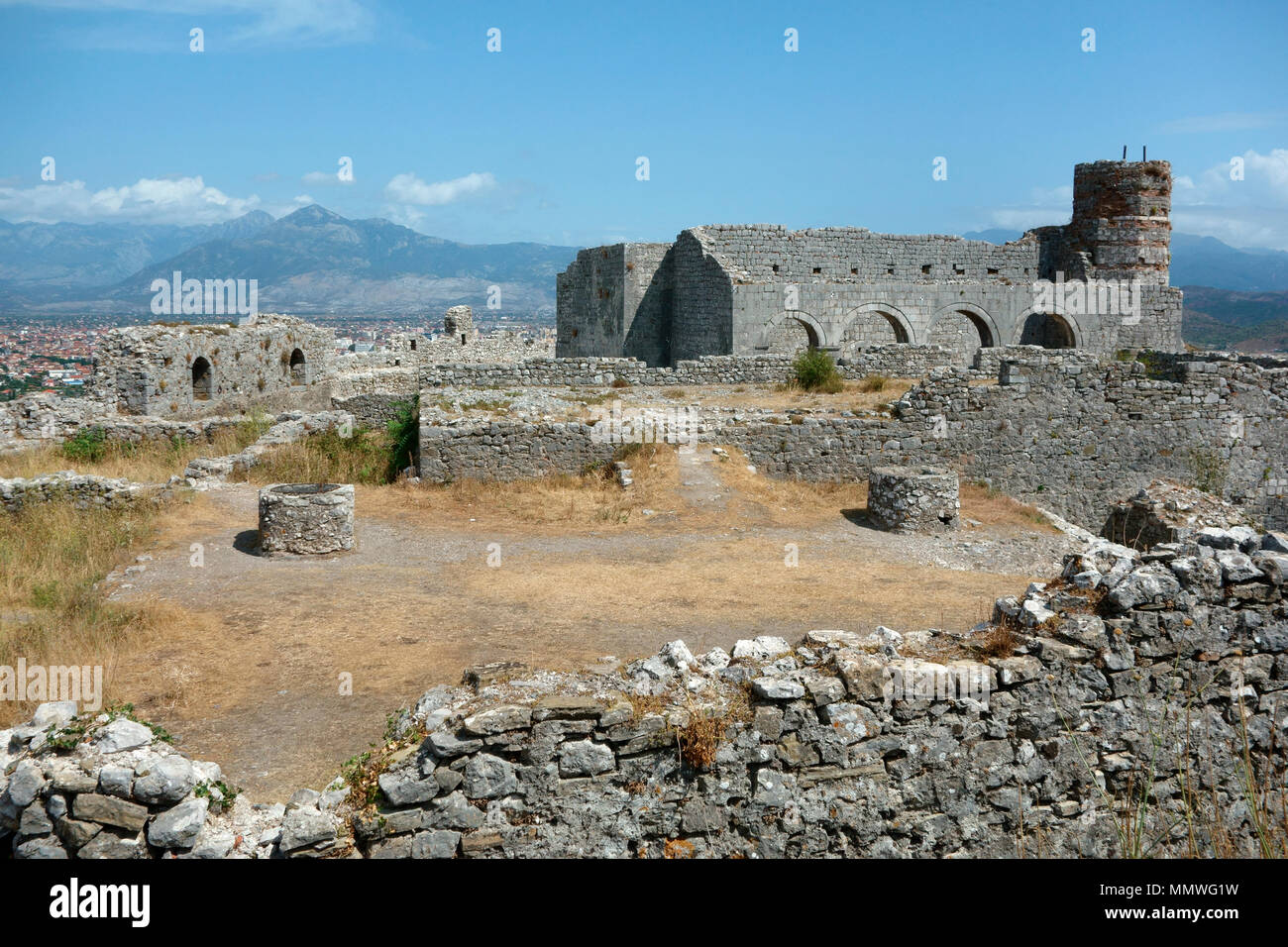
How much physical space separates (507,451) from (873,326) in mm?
14153

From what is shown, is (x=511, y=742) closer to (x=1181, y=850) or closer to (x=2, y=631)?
(x=1181, y=850)

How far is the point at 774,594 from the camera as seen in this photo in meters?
9.37

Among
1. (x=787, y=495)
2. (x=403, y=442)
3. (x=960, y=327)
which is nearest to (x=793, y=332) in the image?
(x=960, y=327)

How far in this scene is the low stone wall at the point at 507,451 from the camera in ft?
46.8

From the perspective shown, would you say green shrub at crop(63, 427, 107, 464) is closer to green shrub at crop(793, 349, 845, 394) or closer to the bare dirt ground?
the bare dirt ground

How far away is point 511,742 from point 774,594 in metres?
5.09

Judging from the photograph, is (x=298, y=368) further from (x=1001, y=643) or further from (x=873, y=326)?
(x=1001, y=643)

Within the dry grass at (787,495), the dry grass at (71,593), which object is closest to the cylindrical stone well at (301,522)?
the dry grass at (71,593)

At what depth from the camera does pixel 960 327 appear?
26.1 m

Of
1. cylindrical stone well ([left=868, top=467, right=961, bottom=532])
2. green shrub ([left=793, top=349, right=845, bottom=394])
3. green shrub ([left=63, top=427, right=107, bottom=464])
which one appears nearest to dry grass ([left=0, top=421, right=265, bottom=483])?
green shrub ([left=63, top=427, right=107, bottom=464])

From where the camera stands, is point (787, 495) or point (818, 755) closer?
point (818, 755)

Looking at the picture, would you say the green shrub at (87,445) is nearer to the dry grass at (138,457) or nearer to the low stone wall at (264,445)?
the dry grass at (138,457)

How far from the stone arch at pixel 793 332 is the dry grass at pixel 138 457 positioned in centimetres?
1208

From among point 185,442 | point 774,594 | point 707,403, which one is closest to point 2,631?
point 774,594
